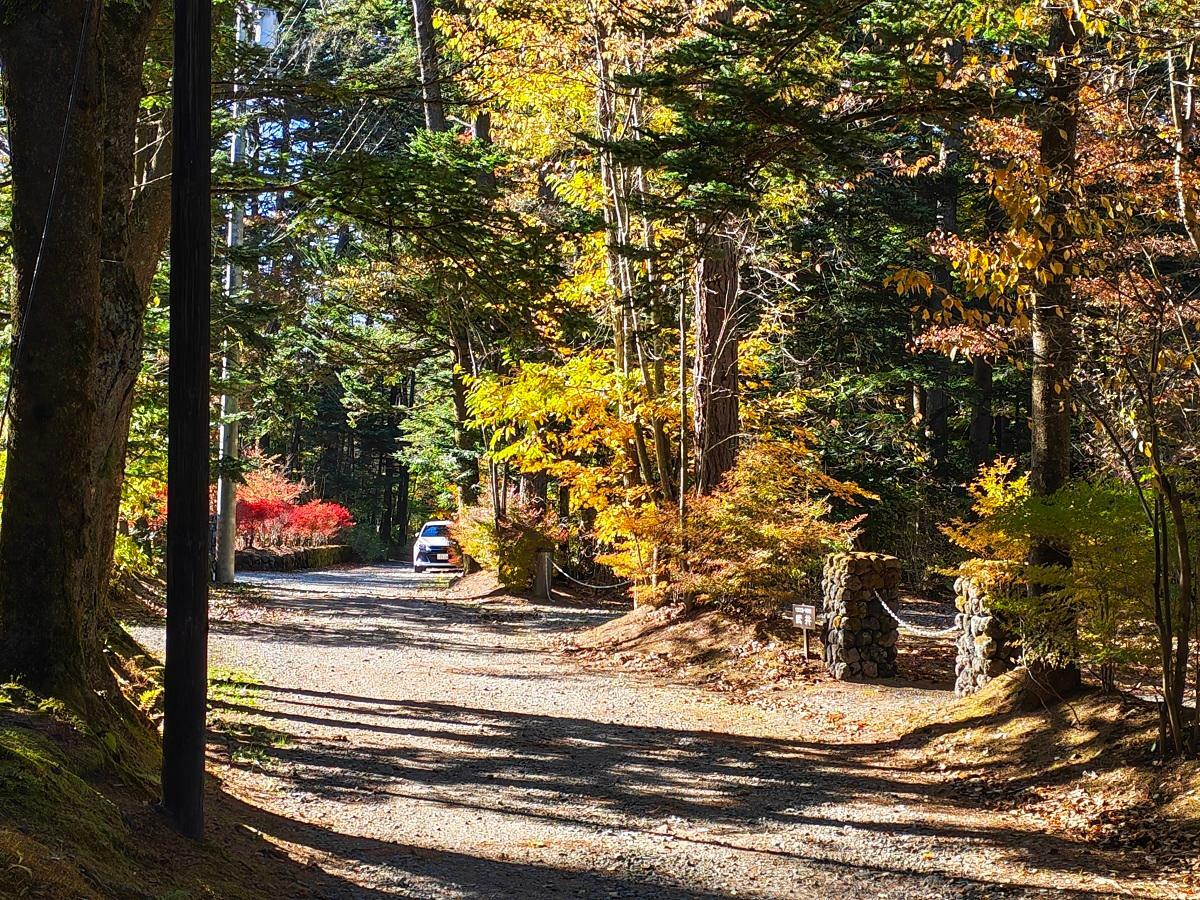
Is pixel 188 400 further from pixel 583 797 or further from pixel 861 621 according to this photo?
pixel 861 621

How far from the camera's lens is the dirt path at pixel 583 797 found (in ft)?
20.7

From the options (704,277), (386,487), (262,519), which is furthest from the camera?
(386,487)

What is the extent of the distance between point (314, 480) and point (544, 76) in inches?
1704

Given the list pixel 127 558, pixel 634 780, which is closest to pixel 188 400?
pixel 634 780

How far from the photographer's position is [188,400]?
5.31 m

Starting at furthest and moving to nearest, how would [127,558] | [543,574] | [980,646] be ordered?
[543,574]
[127,558]
[980,646]

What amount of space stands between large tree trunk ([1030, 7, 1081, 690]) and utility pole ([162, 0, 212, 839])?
635 cm

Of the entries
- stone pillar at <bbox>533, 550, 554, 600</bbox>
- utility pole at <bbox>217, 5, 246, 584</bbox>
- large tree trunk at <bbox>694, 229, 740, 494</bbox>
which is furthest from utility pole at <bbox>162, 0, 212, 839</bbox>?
stone pillar at <bbox>533, 550, 554, 600</bbox>

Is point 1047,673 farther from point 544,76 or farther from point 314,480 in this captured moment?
point 314,480

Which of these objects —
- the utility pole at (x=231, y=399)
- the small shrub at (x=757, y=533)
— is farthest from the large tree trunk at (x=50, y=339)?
the utility pole at (x=231, y=399)

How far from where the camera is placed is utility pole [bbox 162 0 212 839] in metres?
5.30

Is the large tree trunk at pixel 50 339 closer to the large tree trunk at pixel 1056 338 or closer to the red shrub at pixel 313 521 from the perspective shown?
the large tree trunk at pixel 1056 338

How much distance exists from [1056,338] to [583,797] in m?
5.19

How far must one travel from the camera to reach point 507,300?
29.9ft
